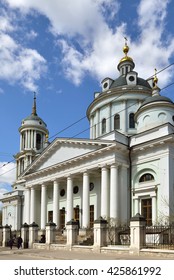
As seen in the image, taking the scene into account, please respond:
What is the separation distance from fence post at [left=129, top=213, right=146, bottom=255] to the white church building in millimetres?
4883

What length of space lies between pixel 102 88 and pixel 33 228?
1946cm

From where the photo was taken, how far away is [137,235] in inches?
707

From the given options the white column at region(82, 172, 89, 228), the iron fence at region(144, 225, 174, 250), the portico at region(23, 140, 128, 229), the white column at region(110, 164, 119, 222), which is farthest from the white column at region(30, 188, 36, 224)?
the iron fence at region(144, 225, 174, 250)

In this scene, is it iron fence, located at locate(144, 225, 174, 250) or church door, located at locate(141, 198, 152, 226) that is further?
church door, located at locate(141, 198, 152, 226)

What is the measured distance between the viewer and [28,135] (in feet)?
161

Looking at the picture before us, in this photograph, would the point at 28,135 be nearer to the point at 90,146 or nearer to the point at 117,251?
the point at 90,146

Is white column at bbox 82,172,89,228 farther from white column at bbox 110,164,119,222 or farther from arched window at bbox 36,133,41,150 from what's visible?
arched window at bbox 36,133,41,150

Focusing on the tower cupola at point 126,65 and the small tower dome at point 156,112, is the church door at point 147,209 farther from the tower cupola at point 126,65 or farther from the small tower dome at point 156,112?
the tower cupola at point 126,65

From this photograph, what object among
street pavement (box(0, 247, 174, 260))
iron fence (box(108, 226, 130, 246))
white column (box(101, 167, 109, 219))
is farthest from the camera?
white column (box(101, 167, 109, 219))

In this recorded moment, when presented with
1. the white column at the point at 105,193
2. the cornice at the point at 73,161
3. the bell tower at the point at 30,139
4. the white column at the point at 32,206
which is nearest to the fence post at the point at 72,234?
the white column at the point at 105,193

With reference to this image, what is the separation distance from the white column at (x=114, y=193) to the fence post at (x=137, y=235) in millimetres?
8346

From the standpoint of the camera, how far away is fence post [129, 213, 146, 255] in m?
17.8

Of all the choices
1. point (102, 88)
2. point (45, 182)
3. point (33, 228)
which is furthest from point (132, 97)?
point (33, 228)

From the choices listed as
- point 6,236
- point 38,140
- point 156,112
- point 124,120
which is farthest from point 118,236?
point 38,140
